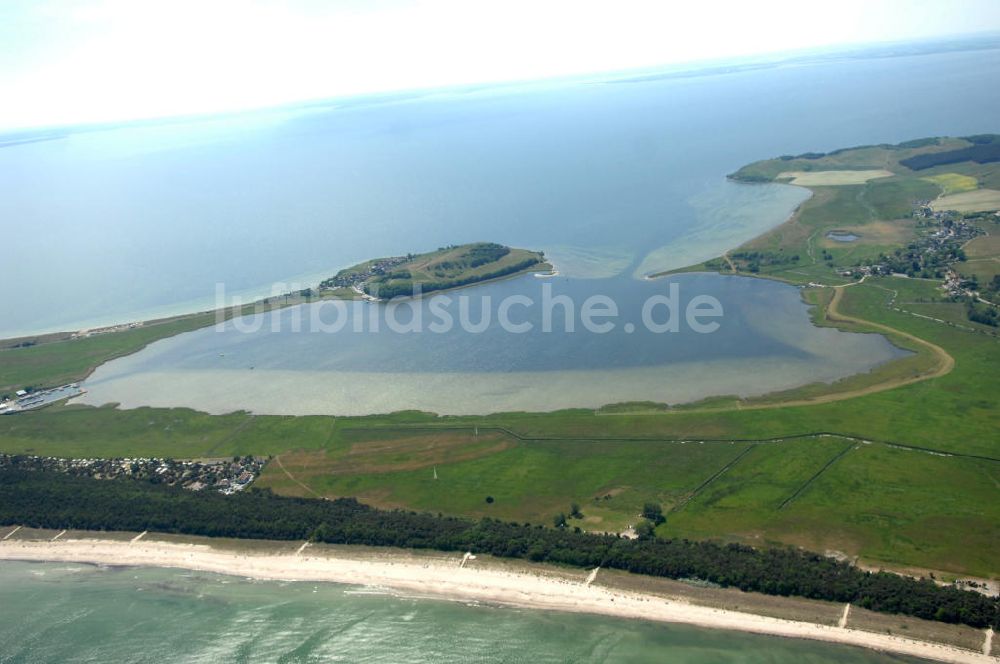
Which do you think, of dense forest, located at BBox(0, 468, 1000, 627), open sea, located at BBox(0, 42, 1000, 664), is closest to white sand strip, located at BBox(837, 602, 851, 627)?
dense forest, located at BBox(0, 468, 1000, 627)

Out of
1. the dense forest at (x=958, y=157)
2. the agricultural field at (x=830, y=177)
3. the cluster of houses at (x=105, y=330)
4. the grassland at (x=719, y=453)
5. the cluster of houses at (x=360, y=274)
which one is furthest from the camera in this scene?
the dense forest at (x=958, y=157)

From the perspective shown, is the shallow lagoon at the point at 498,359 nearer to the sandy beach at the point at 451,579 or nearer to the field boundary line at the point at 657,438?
the field boundary line at the point at 657,438

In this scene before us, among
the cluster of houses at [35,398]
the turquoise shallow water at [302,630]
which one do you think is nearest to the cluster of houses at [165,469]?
the turquoise shallow water at [302,630]

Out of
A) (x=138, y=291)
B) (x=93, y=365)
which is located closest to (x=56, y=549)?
(x=93, y=365)

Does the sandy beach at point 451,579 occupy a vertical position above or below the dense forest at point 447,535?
below

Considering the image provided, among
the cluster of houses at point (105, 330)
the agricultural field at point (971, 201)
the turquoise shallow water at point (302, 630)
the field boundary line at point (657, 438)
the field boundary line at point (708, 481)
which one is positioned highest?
the agricultural field at point (971, 201)

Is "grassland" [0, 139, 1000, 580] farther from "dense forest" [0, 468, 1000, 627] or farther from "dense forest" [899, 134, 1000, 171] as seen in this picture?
"dense forest" [899, 134, 1000, 171]

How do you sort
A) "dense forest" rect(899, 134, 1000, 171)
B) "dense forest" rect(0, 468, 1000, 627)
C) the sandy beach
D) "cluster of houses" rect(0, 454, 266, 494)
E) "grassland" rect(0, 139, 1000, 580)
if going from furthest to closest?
"dense forest" rect(899, 134, 1000, 171) → "cluster of houses" rect(0, 454, 266, 494) → "grassland" rect(0, 139, 1000, 580) → "dense forest" rect(0, 468, 1000, 627) → the sandy beach
